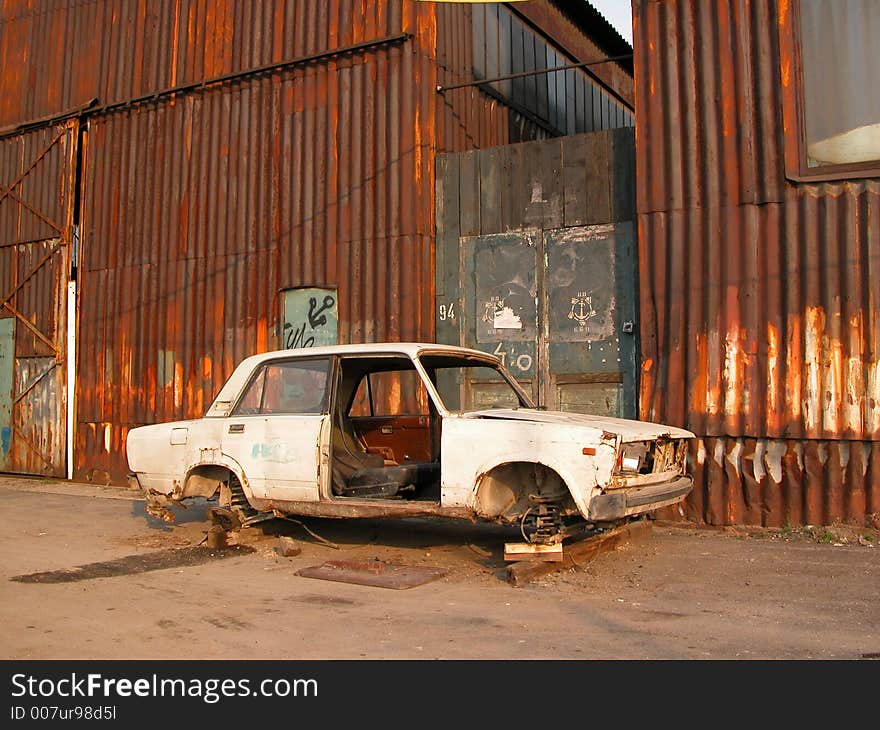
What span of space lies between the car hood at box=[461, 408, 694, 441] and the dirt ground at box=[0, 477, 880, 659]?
1.06m

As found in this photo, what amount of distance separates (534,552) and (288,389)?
2.49 meters

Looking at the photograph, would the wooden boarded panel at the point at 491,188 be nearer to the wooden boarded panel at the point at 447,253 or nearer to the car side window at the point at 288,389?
the wooden boarded panel at the point at 447,253

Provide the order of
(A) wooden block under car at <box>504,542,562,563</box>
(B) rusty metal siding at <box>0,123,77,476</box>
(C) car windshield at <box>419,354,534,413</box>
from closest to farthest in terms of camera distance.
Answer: (A) wooden block under car at <box>504,542,562,563</box>, (C) car windshield at <box>419,354,534,413</box>, (B) rusty metal siding at <box>0,123,77,476</box>

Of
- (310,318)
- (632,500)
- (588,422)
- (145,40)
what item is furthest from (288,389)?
(145,40)

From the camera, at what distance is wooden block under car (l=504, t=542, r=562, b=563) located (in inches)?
234

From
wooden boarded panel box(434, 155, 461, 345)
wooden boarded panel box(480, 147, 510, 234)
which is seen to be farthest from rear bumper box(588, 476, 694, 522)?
wooden boarded panel box(480, 147, 510, 234)

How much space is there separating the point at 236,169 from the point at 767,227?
7533 mm

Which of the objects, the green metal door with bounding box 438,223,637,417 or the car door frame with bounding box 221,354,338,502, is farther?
the green metal door with bounding box 438,223,637,417

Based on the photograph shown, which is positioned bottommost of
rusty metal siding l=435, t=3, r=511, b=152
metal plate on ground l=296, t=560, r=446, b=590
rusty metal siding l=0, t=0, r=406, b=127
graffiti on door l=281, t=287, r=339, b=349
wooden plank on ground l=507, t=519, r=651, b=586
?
metal plate on ground l=296, t=560, r=446, b=590

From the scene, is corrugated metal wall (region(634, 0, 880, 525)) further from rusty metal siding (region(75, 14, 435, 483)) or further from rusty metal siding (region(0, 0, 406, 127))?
rusty metal siding (region(0, 0, 406, 127))

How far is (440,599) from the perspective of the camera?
216 inches

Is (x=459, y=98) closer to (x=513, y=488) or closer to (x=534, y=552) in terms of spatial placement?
(x=513, y=488)

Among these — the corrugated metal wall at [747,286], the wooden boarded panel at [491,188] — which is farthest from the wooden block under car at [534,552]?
the wooden boarded panel at [491,188]
